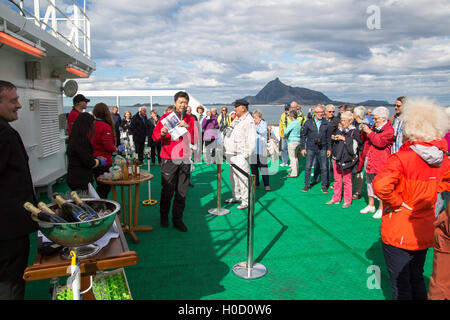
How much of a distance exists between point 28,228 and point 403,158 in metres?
2.84

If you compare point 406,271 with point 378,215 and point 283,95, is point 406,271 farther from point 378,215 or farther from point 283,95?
point 283,95

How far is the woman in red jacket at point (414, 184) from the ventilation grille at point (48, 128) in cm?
751

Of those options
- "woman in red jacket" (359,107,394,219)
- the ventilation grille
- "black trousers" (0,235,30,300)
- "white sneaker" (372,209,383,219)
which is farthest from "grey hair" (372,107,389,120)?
the ventilation grille

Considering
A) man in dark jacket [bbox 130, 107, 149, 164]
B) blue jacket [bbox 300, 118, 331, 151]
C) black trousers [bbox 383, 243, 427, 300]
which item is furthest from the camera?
man in dark jacket [bbox 130, 107, 149, 164]

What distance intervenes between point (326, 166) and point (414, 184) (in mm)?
5318

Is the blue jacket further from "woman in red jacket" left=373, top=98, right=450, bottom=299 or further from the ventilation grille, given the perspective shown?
the ventilation grille

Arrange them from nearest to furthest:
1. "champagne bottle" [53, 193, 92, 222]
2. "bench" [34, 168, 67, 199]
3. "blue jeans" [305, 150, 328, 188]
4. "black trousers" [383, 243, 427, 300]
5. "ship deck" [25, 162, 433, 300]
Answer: "champagne bottle" [53, 193, 92, 222] < "black trousers" [383, 243, 427, 300] < "ship deck" [25, 162, 433, 300] < "bench" [34, 168, 67, 199] < "blue jeans" [305, 150, 328, 188]

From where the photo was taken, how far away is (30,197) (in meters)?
2.48

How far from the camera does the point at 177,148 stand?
199 inches

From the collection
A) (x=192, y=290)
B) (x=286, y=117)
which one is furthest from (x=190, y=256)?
(x=286, y=117)

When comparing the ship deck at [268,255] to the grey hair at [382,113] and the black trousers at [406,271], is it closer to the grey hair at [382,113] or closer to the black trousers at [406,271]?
the black trousers at [406,271]

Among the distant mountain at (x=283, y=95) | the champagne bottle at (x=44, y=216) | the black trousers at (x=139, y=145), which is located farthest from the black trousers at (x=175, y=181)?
the distant mountain at (x=283, y=95)

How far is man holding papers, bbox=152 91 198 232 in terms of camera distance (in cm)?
494

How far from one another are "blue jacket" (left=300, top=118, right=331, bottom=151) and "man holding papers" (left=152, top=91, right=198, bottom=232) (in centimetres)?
344
